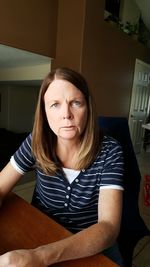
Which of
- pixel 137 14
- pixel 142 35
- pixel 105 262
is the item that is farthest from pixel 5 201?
pixel 137 14

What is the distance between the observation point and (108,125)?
1024 mm

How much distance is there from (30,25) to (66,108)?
2061 mm

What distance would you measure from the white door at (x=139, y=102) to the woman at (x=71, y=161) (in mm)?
3413

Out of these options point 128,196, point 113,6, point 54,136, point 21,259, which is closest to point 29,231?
point 21,259

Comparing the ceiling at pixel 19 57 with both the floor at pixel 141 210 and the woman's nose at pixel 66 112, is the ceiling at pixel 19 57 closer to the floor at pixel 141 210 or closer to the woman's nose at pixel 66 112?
the floor at pixel 141 210

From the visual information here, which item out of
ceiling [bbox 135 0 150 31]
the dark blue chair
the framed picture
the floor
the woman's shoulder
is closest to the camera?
the woman's shoulder

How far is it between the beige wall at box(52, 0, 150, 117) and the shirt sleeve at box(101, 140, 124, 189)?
2073mm

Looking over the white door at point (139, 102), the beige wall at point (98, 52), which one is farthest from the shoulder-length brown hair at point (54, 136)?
the white door at point (139, 102)

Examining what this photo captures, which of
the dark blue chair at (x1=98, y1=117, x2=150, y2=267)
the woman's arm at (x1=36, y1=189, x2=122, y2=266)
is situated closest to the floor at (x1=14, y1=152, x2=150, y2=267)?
the dark blue chair at (x1=98, y1=117, x2=150, y2=267)

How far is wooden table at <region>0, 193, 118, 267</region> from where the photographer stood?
0.57 meters

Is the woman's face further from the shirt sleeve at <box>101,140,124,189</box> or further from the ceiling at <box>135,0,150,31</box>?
the ceiling at <box>135,0,150,31</box>

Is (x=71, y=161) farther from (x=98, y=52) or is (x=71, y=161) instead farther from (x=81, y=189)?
(x=98, y=52)

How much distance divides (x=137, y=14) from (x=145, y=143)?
114 inches

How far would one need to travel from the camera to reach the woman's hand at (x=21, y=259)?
0.50m
